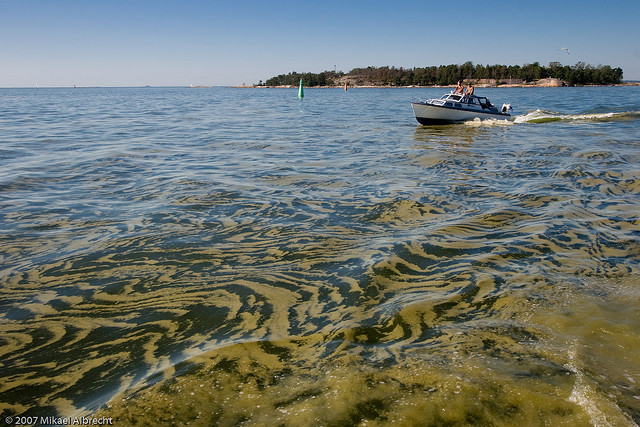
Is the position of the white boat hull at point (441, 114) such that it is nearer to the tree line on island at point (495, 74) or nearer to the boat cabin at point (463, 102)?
the boat cabin at point (463, 102)

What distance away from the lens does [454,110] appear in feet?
75.2

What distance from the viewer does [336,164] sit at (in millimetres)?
11500

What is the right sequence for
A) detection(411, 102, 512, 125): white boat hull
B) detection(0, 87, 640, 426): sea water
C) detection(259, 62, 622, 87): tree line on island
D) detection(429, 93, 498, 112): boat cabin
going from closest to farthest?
detection(0, 87, 640, 426): sea water
detection(411, 102, 512, 125): white boat hull
detection(429, 93, 498, 112): boat cabin
detection(259, 62, 622, 87): tree line on island

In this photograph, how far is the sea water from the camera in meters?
2.53

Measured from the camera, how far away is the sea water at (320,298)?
8.31ft

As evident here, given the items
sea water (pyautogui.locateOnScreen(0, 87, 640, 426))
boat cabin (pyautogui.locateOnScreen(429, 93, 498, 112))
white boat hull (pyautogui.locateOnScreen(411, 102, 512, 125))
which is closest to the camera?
sea water (pyautogui.locateOnScreen(0, 87, 640, 426))

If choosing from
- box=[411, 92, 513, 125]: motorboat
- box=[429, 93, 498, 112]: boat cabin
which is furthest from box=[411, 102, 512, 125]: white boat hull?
box=[429, 93, 498, 112]: boat cabin

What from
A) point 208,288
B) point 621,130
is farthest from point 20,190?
point 621,130

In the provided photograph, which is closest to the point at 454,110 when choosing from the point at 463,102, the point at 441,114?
the point at 441,114

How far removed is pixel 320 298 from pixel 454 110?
21.5 m
